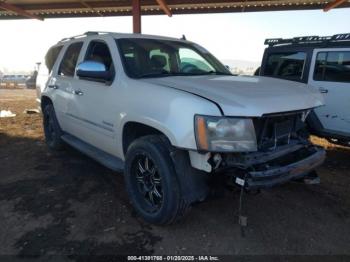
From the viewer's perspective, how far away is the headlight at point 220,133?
2963 millimetres

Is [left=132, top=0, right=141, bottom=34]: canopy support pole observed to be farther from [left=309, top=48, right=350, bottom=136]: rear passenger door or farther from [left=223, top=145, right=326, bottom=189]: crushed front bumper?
[left=223, top=145, right=326, bottom=189]: crushed front bumper

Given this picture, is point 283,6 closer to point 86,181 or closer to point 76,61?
point 76,61

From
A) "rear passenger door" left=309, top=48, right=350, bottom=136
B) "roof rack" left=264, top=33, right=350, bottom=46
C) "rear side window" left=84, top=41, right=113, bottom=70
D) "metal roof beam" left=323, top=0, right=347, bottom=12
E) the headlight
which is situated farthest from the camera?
"metal roof beam" left=323, top=0, right=347, bottom=12

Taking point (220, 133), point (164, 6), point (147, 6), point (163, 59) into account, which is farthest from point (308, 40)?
point (147, 6)

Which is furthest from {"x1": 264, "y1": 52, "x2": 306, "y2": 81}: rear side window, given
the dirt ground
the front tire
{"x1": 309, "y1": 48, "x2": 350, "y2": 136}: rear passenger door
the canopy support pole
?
the canopy support pole

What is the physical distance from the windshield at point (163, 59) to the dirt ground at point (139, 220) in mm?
1546

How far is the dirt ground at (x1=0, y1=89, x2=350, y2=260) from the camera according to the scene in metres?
3.30

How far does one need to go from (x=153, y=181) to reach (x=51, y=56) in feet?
13.4

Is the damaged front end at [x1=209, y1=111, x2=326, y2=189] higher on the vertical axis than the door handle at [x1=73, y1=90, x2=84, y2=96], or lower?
lower

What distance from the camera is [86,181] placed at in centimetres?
500

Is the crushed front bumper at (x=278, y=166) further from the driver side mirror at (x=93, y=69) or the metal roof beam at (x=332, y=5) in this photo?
the metal roof beam at (x=332, y=5)

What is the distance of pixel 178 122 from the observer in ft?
10.3

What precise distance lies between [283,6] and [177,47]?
7.23m

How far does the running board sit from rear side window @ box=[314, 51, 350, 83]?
397 centimetres
